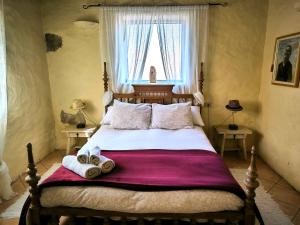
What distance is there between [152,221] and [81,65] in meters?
2.78

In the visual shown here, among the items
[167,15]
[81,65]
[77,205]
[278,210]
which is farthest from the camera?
[81,65]

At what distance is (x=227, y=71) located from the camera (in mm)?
3564

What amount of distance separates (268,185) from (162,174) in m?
1.70

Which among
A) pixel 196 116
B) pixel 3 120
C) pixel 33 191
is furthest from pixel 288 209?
pixel 3 120

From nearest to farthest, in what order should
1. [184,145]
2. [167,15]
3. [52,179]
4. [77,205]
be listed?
[77,205] → [52,179] → [184,145] → [167,15]

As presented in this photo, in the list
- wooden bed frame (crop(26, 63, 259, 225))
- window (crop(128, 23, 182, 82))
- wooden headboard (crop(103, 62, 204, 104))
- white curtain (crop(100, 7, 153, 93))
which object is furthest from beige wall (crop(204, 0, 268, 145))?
wooden bed frame (crop(26, 63, 259, 225))

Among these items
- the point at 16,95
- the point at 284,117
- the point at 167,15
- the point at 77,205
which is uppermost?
the point at 167,15

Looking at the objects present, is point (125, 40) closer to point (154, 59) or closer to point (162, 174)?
point (154, 59)

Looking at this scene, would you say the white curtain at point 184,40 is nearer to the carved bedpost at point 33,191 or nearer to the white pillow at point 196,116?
the white pillow at point 196,116

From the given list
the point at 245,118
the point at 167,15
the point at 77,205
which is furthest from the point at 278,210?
the point at 167,15

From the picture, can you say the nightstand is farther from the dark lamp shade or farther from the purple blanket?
the dark lamp shade

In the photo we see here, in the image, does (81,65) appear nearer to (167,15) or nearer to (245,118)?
(167,15)

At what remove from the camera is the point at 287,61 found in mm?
2805

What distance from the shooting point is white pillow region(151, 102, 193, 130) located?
10.2 ft
